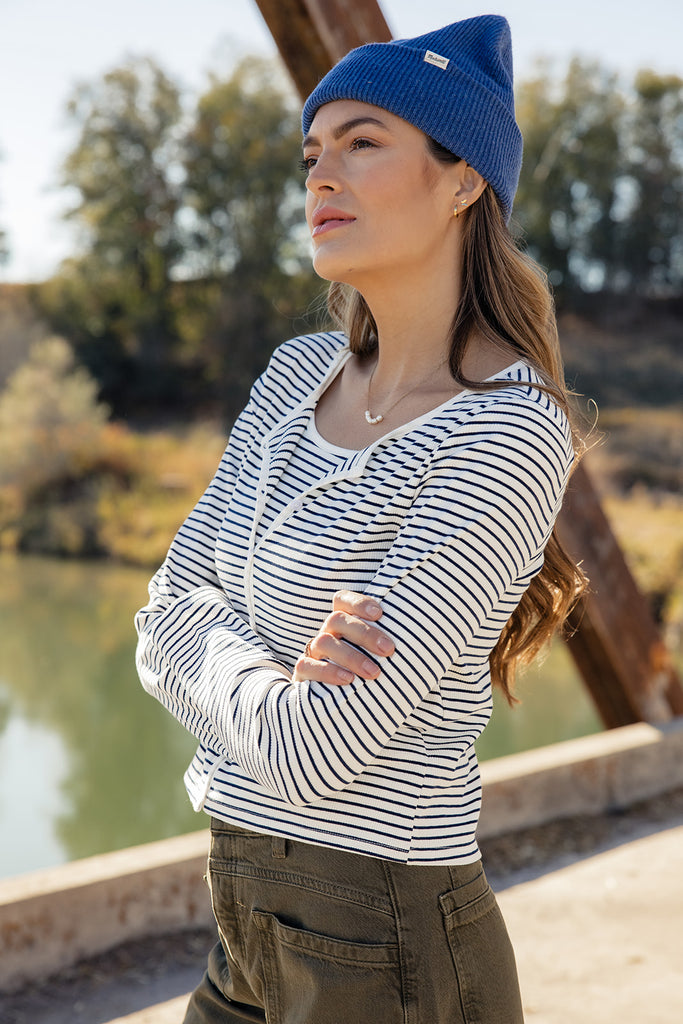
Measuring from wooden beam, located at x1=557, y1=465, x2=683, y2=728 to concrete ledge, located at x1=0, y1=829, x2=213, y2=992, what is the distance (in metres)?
1.07

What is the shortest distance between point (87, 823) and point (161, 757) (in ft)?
3.08

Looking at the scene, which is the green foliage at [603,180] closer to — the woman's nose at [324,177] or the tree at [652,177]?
the tree at [652,177]

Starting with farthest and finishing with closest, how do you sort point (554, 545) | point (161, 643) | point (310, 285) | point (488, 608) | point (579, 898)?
point (310, 285), point (579, 898), point (554, 545), point (161, 643), point (488, 608)

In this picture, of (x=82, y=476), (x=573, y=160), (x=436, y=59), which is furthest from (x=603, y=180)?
(x=436, y=59)

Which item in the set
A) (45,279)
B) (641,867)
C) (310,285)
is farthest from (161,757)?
(45,279)

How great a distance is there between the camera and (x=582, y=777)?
8.48 ft

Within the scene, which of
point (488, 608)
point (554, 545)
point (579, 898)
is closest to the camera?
point (488, 608)

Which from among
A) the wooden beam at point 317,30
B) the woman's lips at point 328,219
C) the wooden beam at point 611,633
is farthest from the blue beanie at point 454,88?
the wooden beam at point 611,633

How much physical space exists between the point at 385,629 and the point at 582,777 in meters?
1.89

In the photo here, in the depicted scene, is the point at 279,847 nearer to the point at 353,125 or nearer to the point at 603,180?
the point at 353,125

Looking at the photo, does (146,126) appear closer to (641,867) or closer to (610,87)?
(610,87)

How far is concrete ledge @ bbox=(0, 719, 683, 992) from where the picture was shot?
5.82ft

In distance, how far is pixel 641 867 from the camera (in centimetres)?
232

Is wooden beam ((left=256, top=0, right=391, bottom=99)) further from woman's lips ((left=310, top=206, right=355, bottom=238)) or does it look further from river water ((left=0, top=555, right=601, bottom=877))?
river water ((left=0, top=555, right=601, bottom=877))
